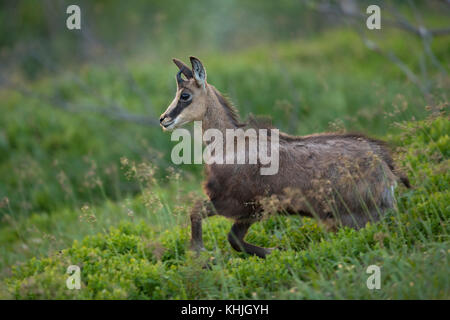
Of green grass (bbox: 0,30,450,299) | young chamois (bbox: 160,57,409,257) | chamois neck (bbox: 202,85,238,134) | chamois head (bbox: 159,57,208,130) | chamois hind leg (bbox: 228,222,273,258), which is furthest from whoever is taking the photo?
chamois neck (bbox: 202,85,238,134)

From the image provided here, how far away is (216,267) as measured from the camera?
15.3ft

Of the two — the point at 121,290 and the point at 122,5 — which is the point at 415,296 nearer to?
the point at 121,290

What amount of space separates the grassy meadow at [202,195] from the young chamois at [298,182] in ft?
0.67

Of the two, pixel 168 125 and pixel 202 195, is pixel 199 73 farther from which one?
pixel 202 195

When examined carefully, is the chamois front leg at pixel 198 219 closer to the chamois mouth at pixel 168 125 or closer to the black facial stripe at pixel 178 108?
the chamois mouth at pixel 168 125

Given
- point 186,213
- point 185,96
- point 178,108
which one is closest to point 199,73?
point 185,96

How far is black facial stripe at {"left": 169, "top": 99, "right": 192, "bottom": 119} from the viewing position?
537 cm

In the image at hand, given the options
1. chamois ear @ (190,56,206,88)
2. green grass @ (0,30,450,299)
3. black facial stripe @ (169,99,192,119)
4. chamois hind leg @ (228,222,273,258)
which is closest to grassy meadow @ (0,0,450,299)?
green grass @ (0,30,450,299)

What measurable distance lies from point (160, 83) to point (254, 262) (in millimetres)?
8866

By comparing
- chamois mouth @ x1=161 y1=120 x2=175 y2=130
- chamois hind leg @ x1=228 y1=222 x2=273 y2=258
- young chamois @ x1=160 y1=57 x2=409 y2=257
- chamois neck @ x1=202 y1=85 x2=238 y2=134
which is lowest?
chamois hind leg @ x1=228 y1=222 x2=273 y2=258

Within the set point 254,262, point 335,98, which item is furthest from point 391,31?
point 254,262

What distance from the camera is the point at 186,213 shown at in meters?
5.34

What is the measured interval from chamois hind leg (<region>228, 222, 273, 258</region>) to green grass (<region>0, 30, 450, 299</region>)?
115 mm

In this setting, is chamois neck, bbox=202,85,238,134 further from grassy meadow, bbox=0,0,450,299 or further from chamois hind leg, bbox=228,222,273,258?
chamois hind leg, bbox=228,222,273,258
